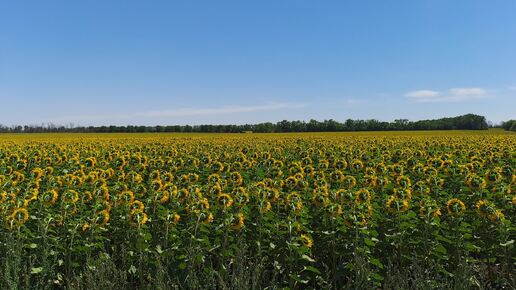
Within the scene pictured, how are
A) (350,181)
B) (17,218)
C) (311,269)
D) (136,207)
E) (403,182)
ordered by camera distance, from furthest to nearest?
1. (350,181)
2. (403,182)
3. (136,207)
4. (17,218)
5. (311,269)

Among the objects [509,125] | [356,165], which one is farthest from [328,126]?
[356,165]

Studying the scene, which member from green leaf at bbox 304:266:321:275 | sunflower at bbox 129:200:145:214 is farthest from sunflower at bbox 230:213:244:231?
sunflower at bbox 129:200:145:214

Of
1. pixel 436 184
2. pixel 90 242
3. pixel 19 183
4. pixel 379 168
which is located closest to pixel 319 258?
pixel 90 242

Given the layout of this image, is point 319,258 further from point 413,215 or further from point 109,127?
point 109,127

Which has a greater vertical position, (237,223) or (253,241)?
(237,223)

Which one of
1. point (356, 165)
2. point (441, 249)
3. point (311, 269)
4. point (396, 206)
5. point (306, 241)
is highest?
point (356, 165)

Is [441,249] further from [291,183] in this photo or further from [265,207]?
[291,183]

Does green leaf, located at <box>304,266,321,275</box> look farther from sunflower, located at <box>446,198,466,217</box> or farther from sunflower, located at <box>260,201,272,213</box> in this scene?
sunflower, located at <box>446,198,466,217</box>

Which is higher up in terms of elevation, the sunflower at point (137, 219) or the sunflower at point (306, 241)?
the sunflower at point (137, 219)

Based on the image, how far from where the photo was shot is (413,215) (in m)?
6.60

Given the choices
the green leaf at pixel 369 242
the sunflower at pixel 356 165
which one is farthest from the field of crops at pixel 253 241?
the sunflower at pixel 356 165

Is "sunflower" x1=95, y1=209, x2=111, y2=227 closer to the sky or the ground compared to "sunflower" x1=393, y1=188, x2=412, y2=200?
closer to the ground

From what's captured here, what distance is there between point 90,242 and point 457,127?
338 feet

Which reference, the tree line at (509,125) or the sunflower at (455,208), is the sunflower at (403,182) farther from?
the tree line at (509,125)
